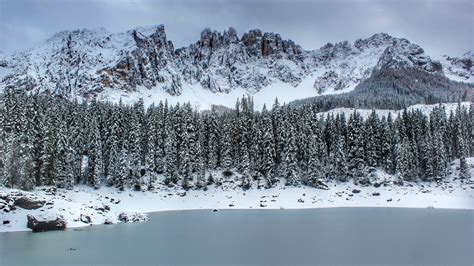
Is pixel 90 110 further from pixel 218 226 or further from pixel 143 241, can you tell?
pixel 143 241

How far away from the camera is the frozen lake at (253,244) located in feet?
93.1

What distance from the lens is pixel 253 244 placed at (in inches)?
1385

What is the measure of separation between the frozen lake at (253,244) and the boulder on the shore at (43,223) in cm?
196

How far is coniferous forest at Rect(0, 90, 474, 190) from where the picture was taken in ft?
259

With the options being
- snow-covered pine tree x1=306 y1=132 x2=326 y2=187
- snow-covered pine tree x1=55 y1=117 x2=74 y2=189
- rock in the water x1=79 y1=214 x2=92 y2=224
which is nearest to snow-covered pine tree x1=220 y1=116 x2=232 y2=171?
snow-covered pine tree x1=306 y1=132 x2=326 y2=187

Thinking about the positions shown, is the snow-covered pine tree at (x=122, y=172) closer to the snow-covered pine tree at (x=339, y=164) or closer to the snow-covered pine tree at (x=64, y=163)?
the snow-covered pine tree at (x=64, y=163)

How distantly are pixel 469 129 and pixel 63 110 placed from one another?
4411 inches

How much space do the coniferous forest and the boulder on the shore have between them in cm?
2644

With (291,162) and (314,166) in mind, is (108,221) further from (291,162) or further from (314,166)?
(314,166)

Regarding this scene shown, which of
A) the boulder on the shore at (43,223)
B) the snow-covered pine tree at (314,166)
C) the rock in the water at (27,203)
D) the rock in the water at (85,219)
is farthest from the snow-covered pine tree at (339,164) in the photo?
the rock in the water at (27,203)

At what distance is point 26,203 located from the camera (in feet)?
165

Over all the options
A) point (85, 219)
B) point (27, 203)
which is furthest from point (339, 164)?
point (27, 203)

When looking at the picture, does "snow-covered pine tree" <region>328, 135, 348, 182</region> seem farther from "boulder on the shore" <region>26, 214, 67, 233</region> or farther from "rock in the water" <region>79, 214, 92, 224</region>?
"boulder on the shore" <region>26, 214, 67, 233</region>

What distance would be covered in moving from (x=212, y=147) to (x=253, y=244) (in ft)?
206
